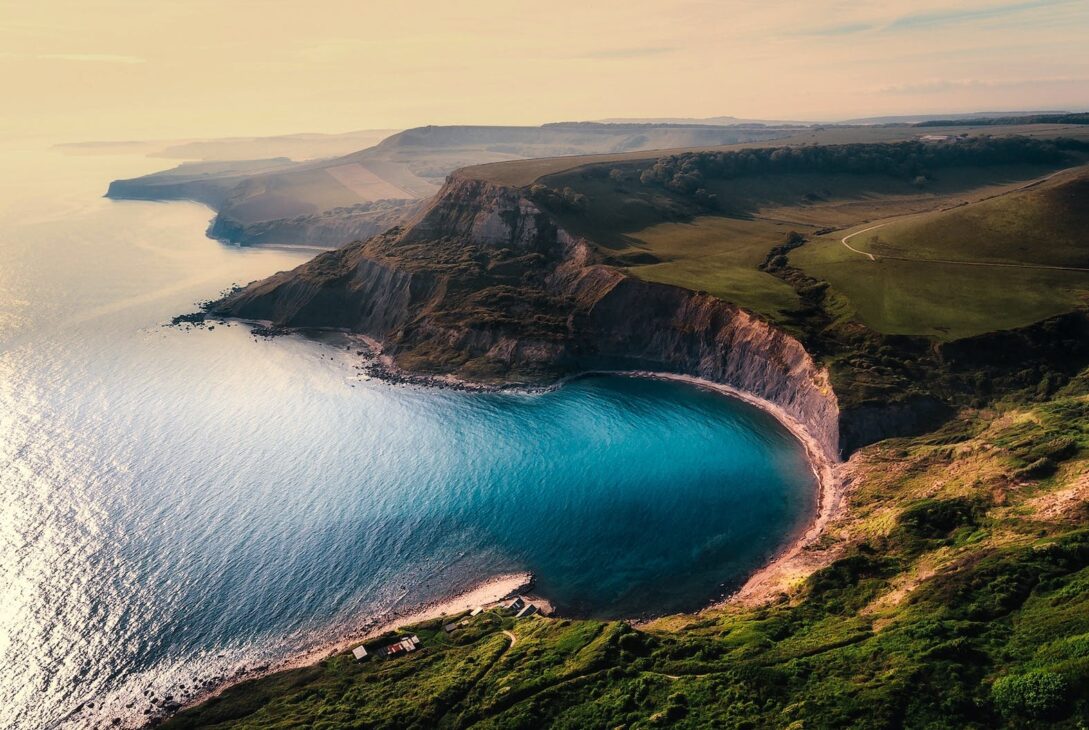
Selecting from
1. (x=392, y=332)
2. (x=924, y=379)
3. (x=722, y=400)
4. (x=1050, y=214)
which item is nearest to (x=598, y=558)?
(x=722, y=400)

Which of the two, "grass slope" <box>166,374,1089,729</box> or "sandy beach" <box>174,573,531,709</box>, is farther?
"sandy beach" <box>174,573,531,709</box>

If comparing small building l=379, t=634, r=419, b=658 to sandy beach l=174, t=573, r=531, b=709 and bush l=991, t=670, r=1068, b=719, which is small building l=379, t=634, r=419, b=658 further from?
bush l=991, t=670, r=1068, b=719

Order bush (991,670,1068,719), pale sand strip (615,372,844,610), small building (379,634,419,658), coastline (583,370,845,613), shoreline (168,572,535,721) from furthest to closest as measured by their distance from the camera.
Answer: coastline (583,370,845,613), pale sand strip (615,372,844,610), small building (379,634,419,658), shoreline (168,572,535,721), bush (991,670,1068,719)

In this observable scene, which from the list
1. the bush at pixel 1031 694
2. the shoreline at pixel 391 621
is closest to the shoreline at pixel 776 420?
the shoreline at pixel 391 621

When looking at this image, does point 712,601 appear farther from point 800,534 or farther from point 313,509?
point 313,509

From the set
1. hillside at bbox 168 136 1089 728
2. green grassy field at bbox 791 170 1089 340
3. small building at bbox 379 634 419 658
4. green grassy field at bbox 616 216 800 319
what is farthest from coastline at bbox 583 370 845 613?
small building at bbox 379 634 419 658

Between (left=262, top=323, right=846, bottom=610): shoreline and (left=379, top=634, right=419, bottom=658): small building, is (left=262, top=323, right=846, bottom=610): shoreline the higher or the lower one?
the higher one

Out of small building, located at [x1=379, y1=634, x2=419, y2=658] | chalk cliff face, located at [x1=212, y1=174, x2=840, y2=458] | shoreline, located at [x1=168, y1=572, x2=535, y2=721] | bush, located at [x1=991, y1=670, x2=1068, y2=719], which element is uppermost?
chalk cliff face, located at [x1=212, y1=174, x2=840, y2=458]

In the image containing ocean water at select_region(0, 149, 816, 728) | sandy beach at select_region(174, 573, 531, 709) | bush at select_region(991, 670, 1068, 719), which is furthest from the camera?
ocean water at select_region(0, 149, 816, 728)

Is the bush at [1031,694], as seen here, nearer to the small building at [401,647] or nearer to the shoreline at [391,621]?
the shoreline at [391,621]
